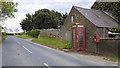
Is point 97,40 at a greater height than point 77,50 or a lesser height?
greater

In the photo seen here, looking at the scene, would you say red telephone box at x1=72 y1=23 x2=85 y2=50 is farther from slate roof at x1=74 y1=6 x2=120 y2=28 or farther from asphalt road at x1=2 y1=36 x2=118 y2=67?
asphalt road at x1=2 y1=36 x2=118 y2=67

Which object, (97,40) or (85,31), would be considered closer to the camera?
(97,40)

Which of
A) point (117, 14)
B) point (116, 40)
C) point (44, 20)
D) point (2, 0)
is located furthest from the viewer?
point (44, 20)

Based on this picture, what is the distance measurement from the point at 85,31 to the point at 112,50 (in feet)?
15.1

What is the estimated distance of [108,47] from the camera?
1020cm

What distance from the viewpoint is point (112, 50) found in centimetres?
973

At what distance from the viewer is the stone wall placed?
31.0 ft

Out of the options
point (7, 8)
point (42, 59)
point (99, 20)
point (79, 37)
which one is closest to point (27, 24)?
point (7, 8)

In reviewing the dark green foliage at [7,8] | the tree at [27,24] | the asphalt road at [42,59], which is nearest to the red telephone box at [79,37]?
the asphalt road at [42,59]

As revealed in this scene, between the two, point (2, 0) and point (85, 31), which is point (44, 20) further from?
point (85, 31)

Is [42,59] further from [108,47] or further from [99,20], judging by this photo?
[99,20]

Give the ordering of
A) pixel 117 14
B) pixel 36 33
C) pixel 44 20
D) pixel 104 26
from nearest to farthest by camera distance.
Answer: pixel 104 26 → pixel 117 14 → pixel 36 33 → pixel 44 20

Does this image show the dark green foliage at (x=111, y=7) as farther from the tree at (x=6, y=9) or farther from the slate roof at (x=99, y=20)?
the tree at (x=6, y=9)

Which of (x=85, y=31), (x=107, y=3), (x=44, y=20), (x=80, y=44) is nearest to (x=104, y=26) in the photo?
(x=85, y=31)
